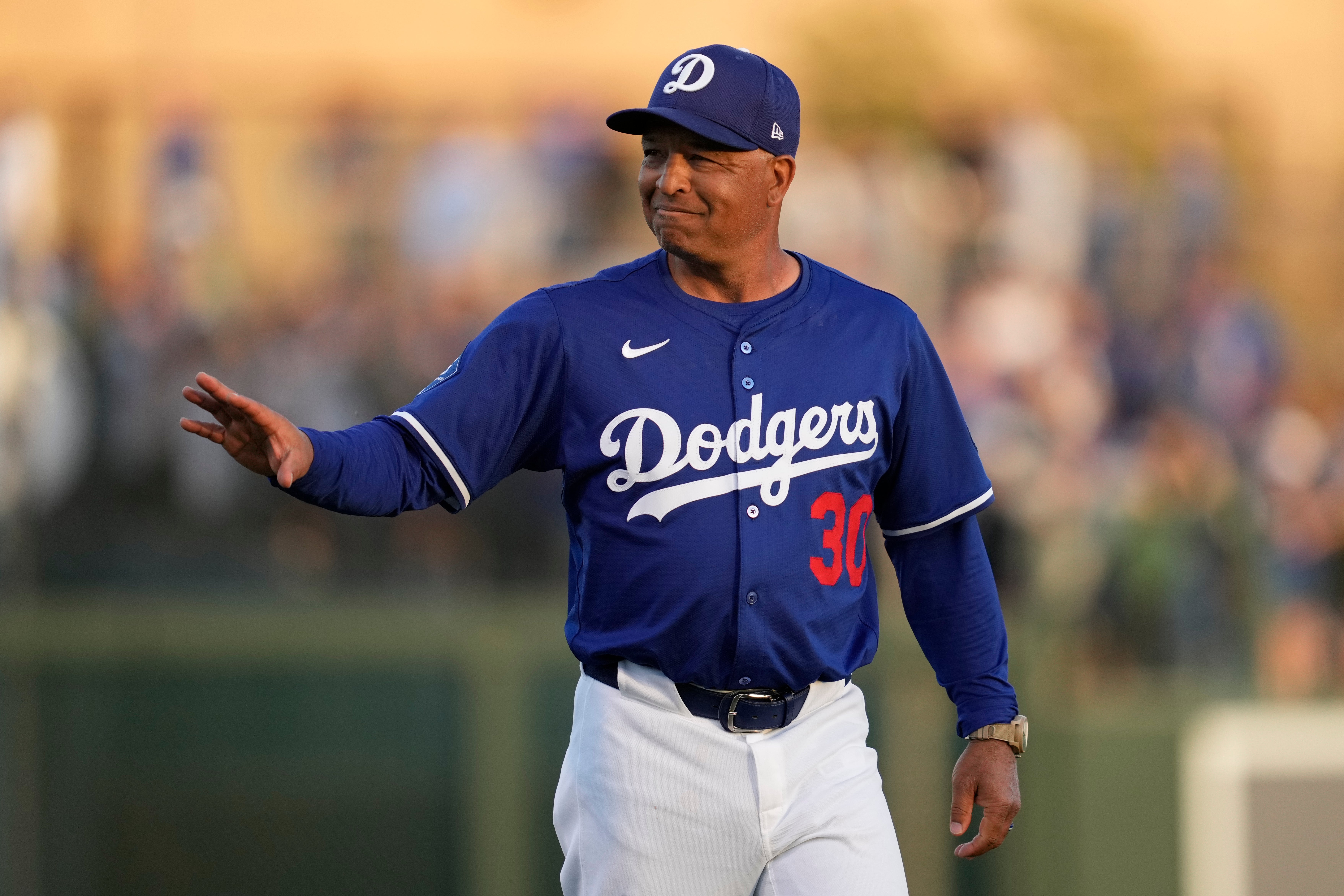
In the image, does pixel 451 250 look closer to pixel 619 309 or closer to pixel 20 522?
pixel 20 522

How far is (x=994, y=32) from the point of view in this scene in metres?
18.8

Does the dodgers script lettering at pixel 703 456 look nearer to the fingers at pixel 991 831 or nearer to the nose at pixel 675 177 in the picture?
the nose at pixel 675 177

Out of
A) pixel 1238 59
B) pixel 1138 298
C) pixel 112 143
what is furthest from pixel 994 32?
pixel 112 143

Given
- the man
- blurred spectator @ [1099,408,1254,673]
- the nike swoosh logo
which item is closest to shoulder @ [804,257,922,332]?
the man

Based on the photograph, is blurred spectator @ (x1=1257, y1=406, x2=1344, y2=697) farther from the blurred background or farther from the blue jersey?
the blue jersey

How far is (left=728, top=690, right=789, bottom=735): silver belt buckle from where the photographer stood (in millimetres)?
3338

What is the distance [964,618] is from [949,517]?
23 centimetres

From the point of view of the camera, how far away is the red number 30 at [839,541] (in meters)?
3.37

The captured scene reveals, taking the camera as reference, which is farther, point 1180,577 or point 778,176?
point 1180,577

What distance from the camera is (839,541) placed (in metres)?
3.40

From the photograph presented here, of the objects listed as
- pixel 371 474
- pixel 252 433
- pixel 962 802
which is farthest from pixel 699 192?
pixel 962 802

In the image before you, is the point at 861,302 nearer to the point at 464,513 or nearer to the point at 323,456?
the point at 323,456

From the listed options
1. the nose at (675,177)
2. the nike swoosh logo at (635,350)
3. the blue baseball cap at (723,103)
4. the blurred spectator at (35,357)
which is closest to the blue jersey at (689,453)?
the nike swoosh logo at (635,350)

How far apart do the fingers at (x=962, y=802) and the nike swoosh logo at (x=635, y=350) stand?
1077 mm
